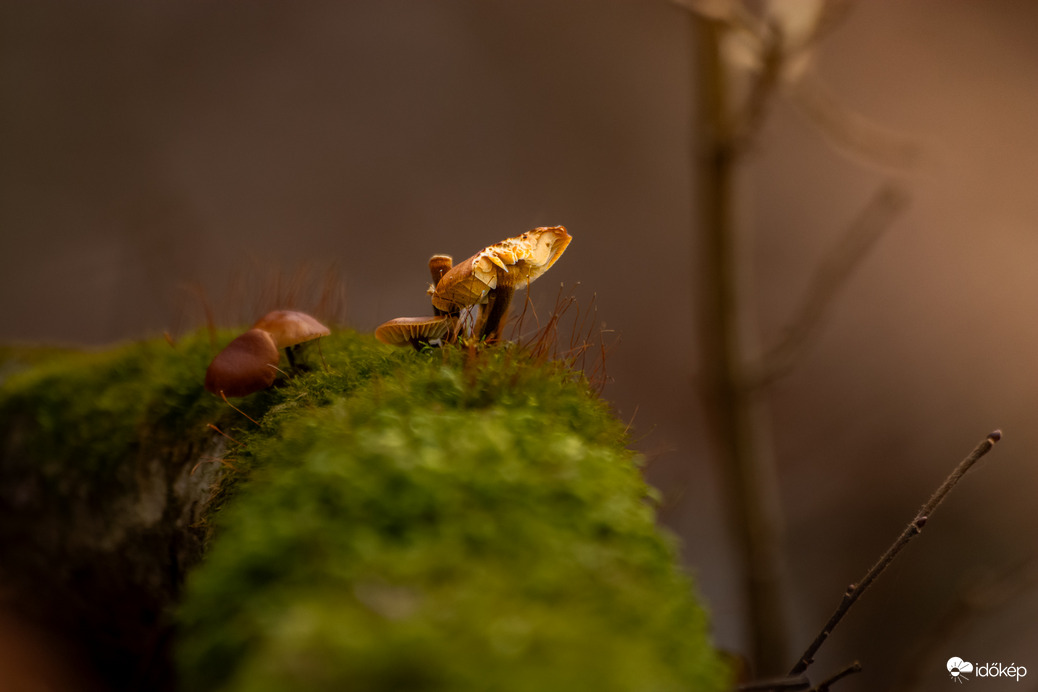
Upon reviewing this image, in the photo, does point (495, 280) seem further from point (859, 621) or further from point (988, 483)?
point (988, 483)

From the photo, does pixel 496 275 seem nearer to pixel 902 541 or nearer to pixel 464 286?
pixel 464 286

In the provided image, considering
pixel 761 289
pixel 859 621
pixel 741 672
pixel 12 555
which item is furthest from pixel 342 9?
pixel 859 621

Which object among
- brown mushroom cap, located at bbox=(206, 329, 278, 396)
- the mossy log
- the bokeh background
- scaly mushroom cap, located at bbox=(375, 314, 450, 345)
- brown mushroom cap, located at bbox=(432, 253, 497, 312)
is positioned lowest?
the mossy log

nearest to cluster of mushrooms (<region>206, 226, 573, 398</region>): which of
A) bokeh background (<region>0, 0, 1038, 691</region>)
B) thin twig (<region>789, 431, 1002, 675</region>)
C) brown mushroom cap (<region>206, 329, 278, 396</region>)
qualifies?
brown mushroom cap (<region>206, 329, 278, 396</region>)

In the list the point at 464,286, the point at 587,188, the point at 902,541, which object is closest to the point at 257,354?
the point at 464,286

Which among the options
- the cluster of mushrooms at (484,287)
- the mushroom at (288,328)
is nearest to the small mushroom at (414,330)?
the cluster of mushrooms at (484,287)

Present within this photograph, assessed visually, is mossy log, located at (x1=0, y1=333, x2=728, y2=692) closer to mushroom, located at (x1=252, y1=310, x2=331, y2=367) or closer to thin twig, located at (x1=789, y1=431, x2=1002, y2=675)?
mushroom, located at (x1=252, y1=310, x2=331, y2=367)
